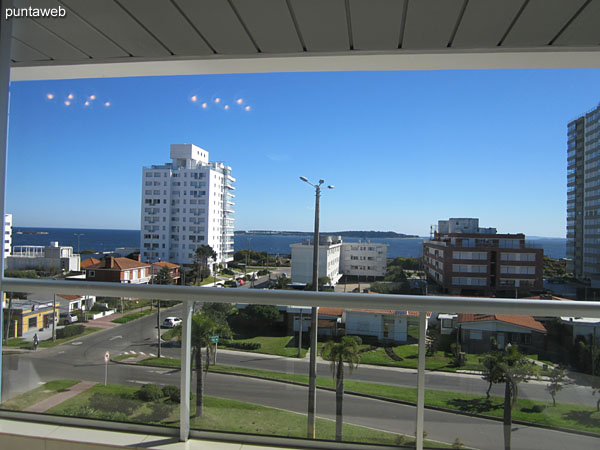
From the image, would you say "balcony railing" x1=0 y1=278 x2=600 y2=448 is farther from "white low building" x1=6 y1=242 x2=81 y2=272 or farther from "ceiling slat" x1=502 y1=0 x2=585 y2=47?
"ceiling slat" x1=502 y1=0 x2=585 y2=47

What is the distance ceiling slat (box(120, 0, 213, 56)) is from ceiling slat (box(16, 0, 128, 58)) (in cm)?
31

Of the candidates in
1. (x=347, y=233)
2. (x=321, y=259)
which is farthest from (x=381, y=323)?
(x=347, y=233)

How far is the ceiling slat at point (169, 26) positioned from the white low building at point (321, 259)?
234 centimetres

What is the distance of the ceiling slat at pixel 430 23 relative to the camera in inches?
56.7

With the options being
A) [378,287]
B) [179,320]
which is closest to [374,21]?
[179,320]

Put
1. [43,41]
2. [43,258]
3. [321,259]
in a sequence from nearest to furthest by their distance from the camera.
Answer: [43,41] < [43,258] < [321,259]

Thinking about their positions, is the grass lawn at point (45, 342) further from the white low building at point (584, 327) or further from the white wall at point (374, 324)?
the white low building at point (584, 327)

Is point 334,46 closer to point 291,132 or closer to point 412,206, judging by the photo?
point 412,206

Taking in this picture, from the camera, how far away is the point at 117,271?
2736 mm

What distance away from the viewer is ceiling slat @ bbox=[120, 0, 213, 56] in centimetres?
Result: 154

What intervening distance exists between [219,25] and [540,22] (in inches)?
58.3

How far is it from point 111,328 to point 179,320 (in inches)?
13.7

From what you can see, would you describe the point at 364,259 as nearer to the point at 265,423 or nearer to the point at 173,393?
the point at 265,423

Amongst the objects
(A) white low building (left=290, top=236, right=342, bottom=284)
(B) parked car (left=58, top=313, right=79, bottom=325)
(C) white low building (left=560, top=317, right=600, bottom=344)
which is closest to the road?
(B) parked car (left=58, top=313, right=79, bottom=325)
